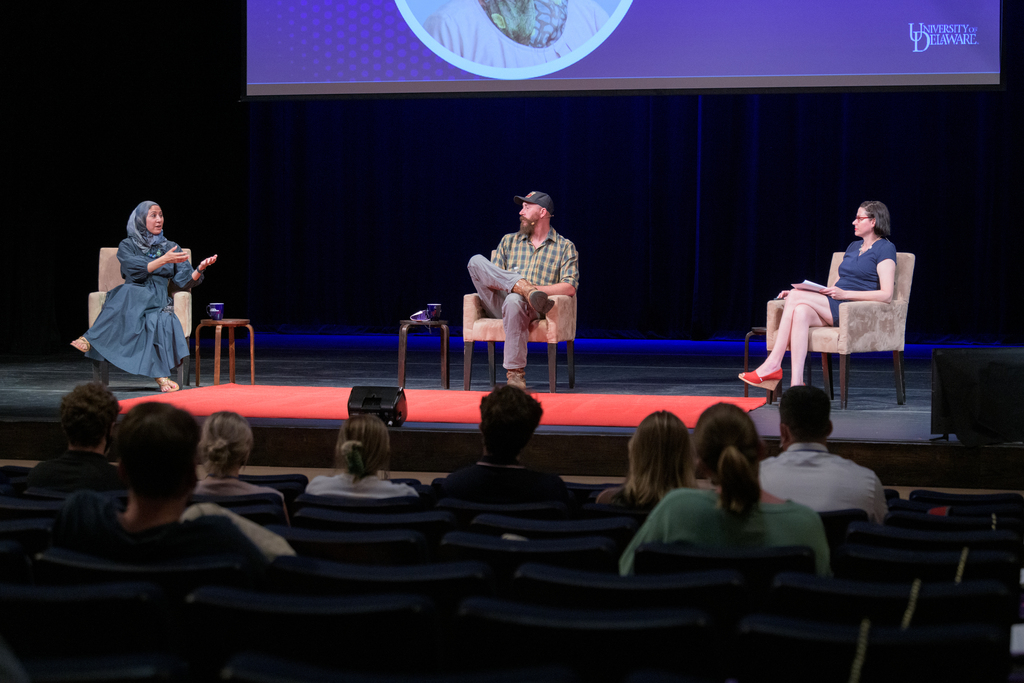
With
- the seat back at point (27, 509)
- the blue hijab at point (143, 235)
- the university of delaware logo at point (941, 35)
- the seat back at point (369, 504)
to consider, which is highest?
the university of delaware logo at point (941, 35)

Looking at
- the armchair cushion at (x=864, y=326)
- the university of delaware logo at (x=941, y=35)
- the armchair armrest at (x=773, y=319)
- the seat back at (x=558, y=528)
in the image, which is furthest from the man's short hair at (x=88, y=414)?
the university of delaware logo at (x=941, y=35)

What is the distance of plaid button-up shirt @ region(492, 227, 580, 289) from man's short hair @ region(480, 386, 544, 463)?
3.01 meters

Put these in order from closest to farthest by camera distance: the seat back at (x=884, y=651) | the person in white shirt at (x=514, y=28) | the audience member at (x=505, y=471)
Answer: the seat back at (x=884, y=651) → the audience member at (x=505, y=471) → the person in white shirt at (x=514, y=28)

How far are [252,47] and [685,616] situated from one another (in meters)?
6.48

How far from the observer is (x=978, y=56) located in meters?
5.80

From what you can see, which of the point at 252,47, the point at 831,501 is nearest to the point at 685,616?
the point at 831,501

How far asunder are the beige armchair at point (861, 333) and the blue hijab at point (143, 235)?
10.7 feet

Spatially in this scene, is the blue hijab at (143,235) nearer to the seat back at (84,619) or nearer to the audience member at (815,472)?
A: the audience member at (815,472)

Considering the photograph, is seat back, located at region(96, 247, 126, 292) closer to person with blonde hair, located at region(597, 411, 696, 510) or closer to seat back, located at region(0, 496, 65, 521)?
seat back, located at region(0, 496, 65, 521)

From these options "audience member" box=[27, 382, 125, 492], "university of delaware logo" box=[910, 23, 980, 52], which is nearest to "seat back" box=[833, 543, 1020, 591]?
"audience member" box=[27, 382, 125, 492]

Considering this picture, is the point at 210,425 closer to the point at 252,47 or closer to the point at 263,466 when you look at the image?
the point at 263,466

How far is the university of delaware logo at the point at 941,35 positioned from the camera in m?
5.82

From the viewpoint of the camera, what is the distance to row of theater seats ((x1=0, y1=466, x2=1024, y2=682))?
1030 millimetres

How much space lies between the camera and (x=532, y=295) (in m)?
4.95
